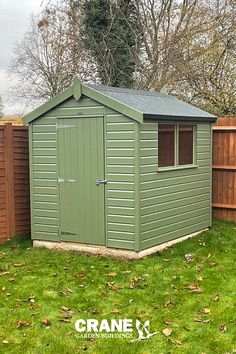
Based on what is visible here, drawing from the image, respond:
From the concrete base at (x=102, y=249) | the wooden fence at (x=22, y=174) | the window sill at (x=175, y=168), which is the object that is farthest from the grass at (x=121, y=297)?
the window sill at (x=175, y=168)

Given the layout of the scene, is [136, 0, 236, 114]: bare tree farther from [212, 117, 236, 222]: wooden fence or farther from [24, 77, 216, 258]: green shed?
[24, 77, 216, 258]: green shed

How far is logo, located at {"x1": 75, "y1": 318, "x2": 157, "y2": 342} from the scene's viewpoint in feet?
15.2

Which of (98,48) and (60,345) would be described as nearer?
(60,345)

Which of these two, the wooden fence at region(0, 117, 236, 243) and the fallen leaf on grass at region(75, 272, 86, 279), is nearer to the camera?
the fallen leaf on grass at region(75, 272, 86, 279)

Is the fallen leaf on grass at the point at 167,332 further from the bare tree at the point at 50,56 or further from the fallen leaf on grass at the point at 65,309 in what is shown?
the bare tree at the point at 50,56

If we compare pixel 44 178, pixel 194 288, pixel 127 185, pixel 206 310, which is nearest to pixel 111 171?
pixel 127 185

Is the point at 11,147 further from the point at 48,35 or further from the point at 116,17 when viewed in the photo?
the point at 48,35

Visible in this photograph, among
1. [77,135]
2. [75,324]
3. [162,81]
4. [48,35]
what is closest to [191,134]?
[77,135]

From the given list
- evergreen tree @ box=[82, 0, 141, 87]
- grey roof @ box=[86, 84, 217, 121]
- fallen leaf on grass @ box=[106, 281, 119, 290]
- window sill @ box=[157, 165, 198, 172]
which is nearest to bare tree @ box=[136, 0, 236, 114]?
evergreen tree @ box=[82, 0, 141, 87]

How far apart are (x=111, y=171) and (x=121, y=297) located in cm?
217

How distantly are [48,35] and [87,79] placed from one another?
11.8 feet

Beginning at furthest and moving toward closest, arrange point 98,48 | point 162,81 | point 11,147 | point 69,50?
1. point 69,50
2. point 98,48
3. point 162,81
4. point 11,147

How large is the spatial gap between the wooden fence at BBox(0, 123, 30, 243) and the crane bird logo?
4.07 metres

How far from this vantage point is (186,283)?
6.04 meters
